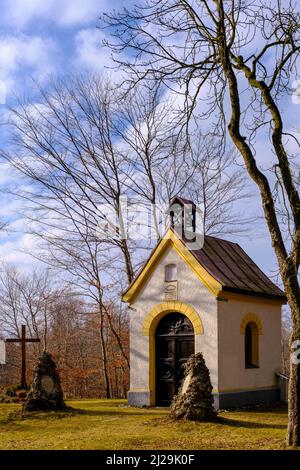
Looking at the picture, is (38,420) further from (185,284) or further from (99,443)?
(185,284)

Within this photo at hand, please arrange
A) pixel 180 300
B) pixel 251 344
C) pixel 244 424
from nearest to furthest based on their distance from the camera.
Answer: pixel 244 424 < pixel 180 300 < pixel 251 344

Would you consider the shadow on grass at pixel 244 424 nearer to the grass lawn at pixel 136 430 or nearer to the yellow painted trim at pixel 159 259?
the grass lawn at pixel 136 430

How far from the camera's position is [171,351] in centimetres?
1777

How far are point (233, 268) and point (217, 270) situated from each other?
1.48m

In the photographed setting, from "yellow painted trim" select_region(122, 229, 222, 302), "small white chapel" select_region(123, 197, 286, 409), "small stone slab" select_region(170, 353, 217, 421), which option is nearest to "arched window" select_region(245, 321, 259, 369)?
"small white chapel" select_region(123, 197, 286, 409)

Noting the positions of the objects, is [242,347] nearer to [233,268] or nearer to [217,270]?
Answer: [217,270]

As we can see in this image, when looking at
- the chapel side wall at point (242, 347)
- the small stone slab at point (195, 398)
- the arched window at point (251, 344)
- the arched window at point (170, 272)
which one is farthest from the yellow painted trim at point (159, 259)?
the small stone slab at point (195, 398)

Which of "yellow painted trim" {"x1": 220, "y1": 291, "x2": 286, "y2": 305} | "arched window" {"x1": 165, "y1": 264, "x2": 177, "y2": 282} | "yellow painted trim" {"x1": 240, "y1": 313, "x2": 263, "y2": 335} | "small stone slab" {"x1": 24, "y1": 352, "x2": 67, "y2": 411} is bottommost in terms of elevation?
"small stone slab" {"x1": 24, "y1": 352, "x2": 67, "y2": 411}

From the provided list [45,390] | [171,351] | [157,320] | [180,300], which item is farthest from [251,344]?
[45,390]

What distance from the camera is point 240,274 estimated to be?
19078mm

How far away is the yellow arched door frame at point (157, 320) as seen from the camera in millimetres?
17250

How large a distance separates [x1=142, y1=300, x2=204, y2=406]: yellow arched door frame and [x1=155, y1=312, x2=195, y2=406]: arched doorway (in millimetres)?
151

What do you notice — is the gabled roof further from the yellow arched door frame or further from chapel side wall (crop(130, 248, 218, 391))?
the yellow arched door frame

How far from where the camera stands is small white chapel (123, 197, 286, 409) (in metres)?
17.0
